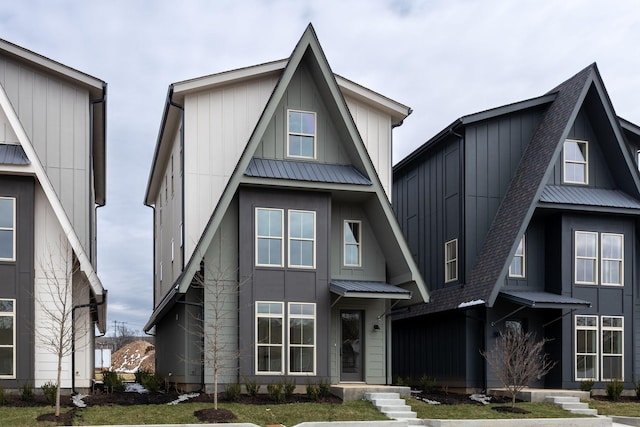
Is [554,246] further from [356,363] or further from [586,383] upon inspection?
[356,363]

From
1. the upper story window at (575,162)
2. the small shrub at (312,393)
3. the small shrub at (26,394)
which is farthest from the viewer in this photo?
the upper story window at (575,162)

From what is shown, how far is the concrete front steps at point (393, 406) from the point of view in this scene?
1870 centimetres

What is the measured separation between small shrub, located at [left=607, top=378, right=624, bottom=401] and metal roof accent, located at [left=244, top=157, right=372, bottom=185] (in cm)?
975

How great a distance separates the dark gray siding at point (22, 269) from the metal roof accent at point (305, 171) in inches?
223

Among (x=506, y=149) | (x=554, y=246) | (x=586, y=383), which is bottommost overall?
(x=586, y=383)

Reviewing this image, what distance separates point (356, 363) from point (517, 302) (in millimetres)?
5262

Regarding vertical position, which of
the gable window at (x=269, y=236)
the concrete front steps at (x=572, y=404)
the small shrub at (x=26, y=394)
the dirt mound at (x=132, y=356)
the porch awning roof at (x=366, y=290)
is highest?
the gable window at (x=269, y=236)

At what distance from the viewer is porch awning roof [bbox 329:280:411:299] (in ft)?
68.0

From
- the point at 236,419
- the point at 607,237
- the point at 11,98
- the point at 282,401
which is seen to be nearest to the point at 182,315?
the point at 282,401

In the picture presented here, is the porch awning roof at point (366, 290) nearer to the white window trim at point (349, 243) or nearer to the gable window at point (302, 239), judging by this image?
the white window trim at point (349, 243)

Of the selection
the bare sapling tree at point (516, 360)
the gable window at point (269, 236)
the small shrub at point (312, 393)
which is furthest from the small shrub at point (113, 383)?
the bare sapling tree at point (516, 360)

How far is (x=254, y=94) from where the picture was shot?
22.9 meters

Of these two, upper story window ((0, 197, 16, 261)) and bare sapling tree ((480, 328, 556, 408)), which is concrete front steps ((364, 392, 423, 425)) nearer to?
bare sapling tree ((480, 328, 556, 408))

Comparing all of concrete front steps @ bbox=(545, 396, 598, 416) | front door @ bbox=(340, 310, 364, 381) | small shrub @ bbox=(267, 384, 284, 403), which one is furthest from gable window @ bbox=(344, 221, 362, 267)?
concrete front steps @ bbox=(545, 396, 598, 416)
